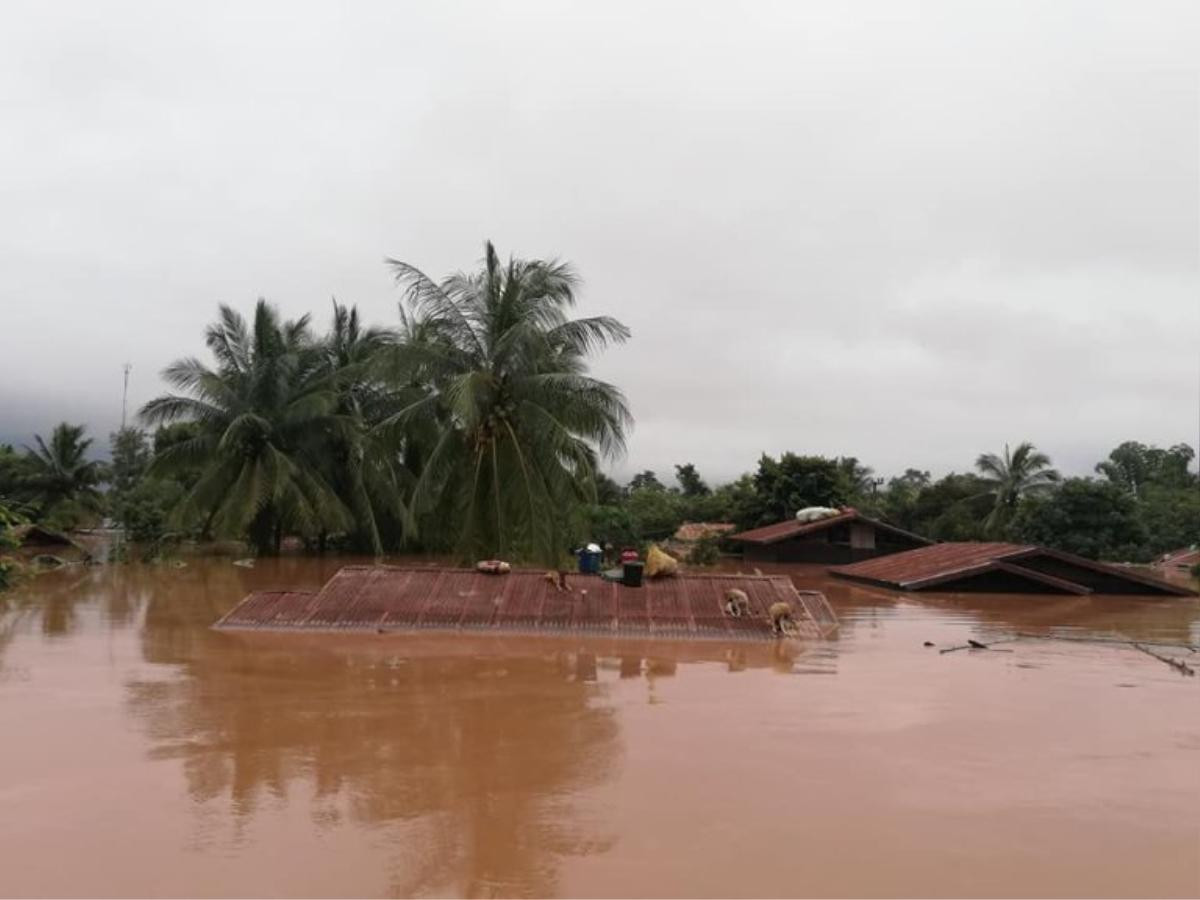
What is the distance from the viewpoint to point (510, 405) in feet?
58.8

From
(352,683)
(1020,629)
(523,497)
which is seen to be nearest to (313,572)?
(523,497)

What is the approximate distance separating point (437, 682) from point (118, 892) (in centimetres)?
517

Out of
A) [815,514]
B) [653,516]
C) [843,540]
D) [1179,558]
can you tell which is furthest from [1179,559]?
[653,516]

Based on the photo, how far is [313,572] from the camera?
931 inches

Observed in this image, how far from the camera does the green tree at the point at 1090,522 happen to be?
99.2 ft

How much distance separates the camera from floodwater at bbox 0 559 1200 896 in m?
4.83

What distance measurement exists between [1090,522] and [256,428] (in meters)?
26.0

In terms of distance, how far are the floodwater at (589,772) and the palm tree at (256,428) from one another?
14271 millimetres

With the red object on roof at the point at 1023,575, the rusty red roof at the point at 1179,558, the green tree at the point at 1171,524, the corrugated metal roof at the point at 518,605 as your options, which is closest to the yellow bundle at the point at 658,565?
the corrugated metal roof at the point at 518,605

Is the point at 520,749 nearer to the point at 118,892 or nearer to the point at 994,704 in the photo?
the point at 118,892

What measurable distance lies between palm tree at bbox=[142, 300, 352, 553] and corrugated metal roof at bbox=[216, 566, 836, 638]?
1205 cm

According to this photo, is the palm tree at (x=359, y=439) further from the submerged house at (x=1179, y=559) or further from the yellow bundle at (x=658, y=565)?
the submerged house at (x=1179, y=559)

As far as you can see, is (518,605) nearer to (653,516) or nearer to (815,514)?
(815,514)

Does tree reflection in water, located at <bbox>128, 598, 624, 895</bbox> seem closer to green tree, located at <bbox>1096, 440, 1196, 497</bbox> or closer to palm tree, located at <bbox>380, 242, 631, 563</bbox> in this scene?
palm tree, located at <bbox>380, 242, 631, 563</bbox>
